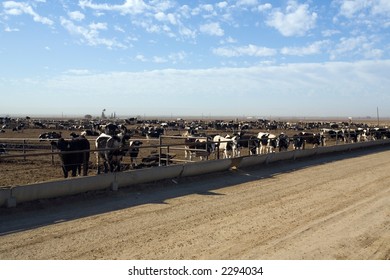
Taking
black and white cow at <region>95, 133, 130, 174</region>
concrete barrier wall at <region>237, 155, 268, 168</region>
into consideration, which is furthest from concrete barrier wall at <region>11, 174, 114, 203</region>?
concrete barrier wall at <region>237, 155, 268, 168</region>

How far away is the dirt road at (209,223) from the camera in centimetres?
673

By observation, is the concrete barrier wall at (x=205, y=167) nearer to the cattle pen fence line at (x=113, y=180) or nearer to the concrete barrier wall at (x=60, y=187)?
the cattle pen fence line at (x=113, y=180)

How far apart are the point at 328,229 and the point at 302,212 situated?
1438 mm

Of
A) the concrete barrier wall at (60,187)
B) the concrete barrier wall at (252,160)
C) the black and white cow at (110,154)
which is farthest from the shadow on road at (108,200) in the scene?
the black and white cow at (110,154)

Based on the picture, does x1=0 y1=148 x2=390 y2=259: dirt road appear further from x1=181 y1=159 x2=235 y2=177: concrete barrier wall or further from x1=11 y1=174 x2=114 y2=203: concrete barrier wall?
x1=181 y1=159 x2=235 y2=177: concrete barrier wall

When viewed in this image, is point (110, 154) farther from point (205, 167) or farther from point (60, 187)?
point (60, 187)

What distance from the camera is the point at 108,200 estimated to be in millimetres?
10508

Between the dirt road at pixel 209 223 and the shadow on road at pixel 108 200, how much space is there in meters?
0.02

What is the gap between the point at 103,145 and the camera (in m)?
16.5

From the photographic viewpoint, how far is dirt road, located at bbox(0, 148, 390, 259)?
6727 millimetres

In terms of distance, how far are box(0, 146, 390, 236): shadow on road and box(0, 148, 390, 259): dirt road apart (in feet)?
0.08

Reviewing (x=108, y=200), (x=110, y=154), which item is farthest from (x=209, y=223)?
(x=110, y=154)

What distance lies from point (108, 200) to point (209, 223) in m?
3.21
